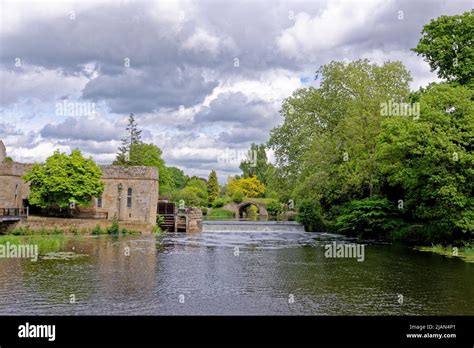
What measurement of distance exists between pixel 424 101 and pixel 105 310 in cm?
2138

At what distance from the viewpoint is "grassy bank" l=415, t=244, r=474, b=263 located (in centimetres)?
2512

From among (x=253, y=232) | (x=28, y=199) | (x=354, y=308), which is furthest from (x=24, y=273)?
(x=253, y=232)

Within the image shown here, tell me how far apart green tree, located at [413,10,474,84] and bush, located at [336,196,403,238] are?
968 centimetres

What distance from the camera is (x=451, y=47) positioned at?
103ft

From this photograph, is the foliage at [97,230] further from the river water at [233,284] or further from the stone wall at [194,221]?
the river water at [233,284]

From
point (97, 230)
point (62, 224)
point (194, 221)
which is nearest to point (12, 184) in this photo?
point (62, 224)

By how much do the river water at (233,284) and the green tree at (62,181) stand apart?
12464mm

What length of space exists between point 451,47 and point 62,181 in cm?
2727

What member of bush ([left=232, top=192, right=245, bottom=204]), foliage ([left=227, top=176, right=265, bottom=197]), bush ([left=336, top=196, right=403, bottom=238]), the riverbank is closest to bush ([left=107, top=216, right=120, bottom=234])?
the riverbank

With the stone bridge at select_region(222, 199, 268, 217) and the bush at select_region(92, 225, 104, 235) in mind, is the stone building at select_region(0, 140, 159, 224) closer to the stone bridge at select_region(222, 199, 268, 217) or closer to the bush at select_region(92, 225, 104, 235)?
the bush at select_region(92, 225, 104, 235)

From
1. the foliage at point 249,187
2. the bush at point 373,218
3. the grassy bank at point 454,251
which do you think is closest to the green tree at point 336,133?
the bush at point 373,218

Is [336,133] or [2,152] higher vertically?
[336,133]

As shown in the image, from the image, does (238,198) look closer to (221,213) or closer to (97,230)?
(221,213)

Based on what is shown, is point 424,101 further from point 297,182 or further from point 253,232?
point 253,232
